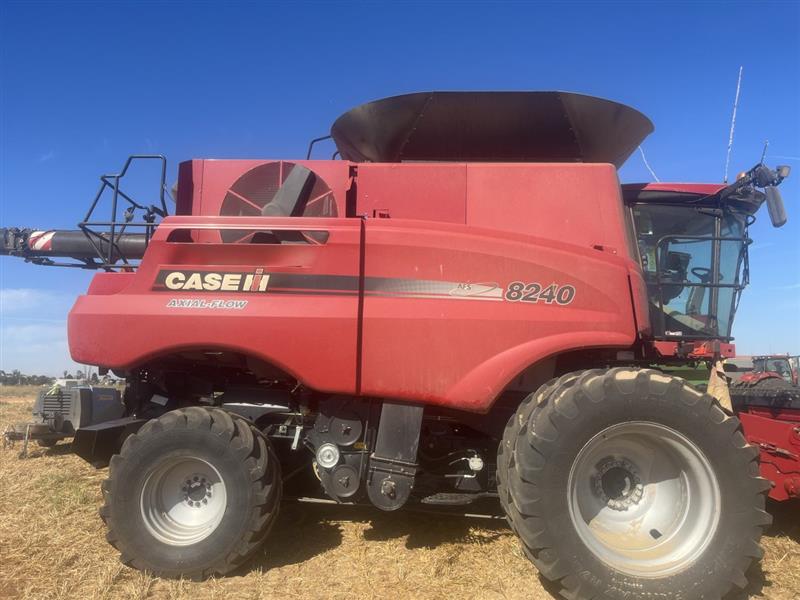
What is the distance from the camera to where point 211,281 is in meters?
3.56

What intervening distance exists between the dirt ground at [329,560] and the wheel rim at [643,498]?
1.52 feet

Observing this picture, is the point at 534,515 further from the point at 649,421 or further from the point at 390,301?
the point at 390,301

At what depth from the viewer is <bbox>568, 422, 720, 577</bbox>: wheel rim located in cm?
316

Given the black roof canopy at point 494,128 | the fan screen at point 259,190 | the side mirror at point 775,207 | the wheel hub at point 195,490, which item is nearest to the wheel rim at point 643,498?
the side mirror at point 775,207

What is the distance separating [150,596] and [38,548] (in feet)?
3.79

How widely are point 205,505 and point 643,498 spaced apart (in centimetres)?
283

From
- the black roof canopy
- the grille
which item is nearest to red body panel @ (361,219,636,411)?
the black roof canopy

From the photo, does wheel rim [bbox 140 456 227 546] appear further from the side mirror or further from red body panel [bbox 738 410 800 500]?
the side mirror

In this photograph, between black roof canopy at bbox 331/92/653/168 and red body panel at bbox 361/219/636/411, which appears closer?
red body panel at bbox 361/219/636/411

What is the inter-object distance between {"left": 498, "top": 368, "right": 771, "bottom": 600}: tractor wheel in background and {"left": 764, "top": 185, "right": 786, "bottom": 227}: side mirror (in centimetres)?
155

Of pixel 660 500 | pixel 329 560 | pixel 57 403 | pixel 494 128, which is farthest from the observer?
pixel 57 403

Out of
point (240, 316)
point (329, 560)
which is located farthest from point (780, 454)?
point (240, 316)

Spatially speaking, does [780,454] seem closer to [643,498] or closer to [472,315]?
[643,498]

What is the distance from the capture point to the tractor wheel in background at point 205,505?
130 inches
